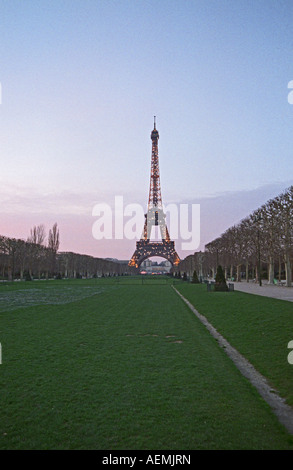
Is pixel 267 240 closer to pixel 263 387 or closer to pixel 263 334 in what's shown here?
pixel 263 334

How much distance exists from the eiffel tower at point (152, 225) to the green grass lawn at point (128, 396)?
94.8 meters

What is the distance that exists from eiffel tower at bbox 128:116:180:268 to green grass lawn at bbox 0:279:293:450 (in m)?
94.8

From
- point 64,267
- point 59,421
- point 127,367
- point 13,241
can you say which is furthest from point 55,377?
point 64,267

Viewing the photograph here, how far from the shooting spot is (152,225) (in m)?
111

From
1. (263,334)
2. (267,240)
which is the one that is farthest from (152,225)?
(263,334)

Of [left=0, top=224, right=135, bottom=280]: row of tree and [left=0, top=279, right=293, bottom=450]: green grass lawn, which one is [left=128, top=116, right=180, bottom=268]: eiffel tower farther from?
[left=0, top=279, right=293, bottom=450]: green grass lawn

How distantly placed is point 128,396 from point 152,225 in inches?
4136

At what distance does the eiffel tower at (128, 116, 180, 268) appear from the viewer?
105 meters

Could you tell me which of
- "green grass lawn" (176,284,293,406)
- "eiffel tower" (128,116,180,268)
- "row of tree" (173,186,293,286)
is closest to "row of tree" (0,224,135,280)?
"eiffel tower" (128,116,180,268)

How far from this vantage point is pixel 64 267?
96.6 m

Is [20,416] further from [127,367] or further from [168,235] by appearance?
[168,235]
